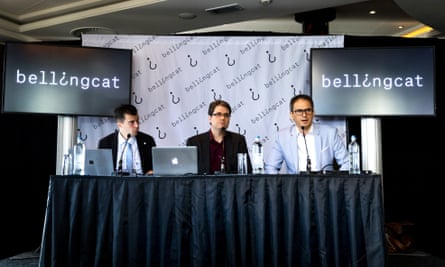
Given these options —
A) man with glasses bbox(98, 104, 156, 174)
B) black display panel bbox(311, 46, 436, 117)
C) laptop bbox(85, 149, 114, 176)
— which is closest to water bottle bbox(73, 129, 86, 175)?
laptop bbox(85, 149, 114, 176)

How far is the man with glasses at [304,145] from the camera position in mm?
2924

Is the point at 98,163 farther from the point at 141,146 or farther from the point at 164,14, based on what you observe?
the point at 164,14

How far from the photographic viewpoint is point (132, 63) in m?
3.81

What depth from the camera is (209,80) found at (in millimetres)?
3881

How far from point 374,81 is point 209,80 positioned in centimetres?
137

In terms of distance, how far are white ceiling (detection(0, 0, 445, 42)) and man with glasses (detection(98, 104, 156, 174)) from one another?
1.60 metres

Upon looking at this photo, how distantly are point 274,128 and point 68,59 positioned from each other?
1.78 meters

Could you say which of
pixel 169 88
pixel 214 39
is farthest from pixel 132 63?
pixel 214 39

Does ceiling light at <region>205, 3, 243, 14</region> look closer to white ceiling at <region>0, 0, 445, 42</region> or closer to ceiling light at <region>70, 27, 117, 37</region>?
white ceiling at <region>0, 0, 445, 42</region>

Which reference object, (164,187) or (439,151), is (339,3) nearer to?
(439,151)

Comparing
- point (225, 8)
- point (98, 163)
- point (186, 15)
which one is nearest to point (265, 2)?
Answer: point (225, 8)

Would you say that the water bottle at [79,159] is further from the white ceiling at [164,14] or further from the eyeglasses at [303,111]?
the white ceiling at [164,14]

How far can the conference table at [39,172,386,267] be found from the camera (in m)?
2.10

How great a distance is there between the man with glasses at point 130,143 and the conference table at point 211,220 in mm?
749
